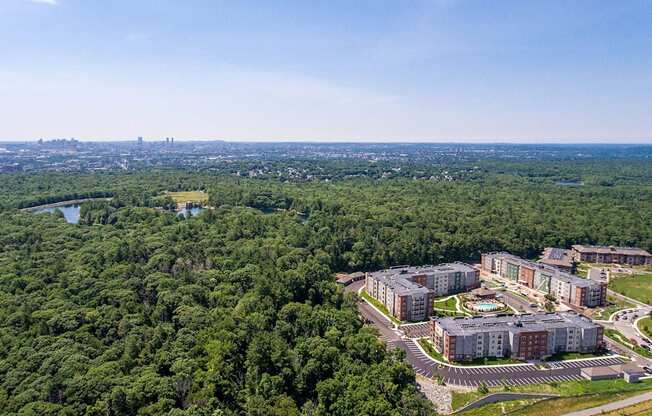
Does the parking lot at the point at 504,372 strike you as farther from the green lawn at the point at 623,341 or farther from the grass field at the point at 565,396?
the green lawn at the point at 623,341

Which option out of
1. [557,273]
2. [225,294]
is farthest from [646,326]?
[225,294]

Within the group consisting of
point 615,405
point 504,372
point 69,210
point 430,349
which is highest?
point 69,210

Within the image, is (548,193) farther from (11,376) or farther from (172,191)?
(11,376)

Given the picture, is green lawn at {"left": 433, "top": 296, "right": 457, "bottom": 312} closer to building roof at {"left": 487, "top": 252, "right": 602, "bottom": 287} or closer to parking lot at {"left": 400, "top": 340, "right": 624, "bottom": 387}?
parking lot at {"left": 400, "top": 340, "right": 624, "bottom": 387}

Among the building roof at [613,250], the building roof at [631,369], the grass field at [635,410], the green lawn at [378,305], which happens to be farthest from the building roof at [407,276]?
the building roof at [613,250]

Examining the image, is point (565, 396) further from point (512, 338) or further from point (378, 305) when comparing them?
point (378, 305)

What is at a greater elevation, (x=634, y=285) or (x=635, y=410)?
(x=634, y=285)
